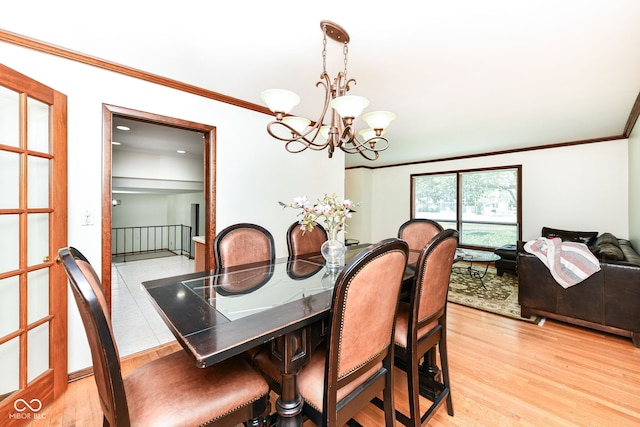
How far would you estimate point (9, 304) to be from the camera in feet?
5.04

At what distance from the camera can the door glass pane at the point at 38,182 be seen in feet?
5.45

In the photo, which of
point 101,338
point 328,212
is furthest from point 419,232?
point 101,338

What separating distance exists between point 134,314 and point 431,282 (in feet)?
10.5

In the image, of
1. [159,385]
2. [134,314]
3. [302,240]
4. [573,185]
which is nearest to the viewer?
[159,385]

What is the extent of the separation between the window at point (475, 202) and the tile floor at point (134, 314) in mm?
5603

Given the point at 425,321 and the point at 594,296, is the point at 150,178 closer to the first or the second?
the point at 425,321

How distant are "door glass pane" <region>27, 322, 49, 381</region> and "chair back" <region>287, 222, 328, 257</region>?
5.53ft

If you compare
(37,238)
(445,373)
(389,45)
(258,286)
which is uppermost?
(389,45)

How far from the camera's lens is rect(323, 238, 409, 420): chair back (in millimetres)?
992

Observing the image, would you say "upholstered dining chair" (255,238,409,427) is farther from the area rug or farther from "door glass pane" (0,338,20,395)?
the area rug

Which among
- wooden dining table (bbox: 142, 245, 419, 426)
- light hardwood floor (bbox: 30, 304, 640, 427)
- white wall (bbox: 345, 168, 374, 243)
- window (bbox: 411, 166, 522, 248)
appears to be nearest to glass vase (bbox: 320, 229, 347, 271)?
wooden dining table (bbox: 142, 245, 419, 426)

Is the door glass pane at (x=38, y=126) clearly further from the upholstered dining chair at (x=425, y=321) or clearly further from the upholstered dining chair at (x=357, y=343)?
the upholstered dining chair at (x=425, y=321)

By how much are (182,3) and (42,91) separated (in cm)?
104

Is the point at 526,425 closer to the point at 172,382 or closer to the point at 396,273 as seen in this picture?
the point at 396,273
